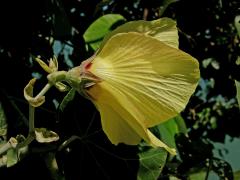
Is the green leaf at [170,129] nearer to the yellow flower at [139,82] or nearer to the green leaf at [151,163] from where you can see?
the green leaf at [151,163]

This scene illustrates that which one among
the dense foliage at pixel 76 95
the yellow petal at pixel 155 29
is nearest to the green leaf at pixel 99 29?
the dense foliage at pixel 76 95

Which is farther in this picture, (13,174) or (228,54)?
(228,54)

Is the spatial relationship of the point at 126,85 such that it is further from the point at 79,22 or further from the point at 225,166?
the point at 79,22

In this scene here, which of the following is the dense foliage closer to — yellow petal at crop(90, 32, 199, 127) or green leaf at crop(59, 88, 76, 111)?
green leaf at crop(59, 88, 76, 111)

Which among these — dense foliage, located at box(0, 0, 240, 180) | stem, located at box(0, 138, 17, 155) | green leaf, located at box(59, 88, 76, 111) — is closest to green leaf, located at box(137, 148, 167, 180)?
dense foliage, located at box(0, 0, 240, 180)

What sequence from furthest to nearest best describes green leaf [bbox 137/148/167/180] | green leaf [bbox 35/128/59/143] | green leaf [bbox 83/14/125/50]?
green leaf [bbox 83/14/125/50], green leaf [bbox 137/148/167/180], green leaf [bbox 35/128/59/143]

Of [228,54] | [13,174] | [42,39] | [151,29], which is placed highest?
[151,29]

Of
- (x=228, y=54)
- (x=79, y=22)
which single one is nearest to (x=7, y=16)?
(x=79, y=22)

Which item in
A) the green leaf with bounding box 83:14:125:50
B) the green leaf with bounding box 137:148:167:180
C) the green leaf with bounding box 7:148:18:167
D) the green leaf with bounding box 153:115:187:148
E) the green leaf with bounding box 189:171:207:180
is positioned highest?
the green leaf with bounding box 83:14:125:50
